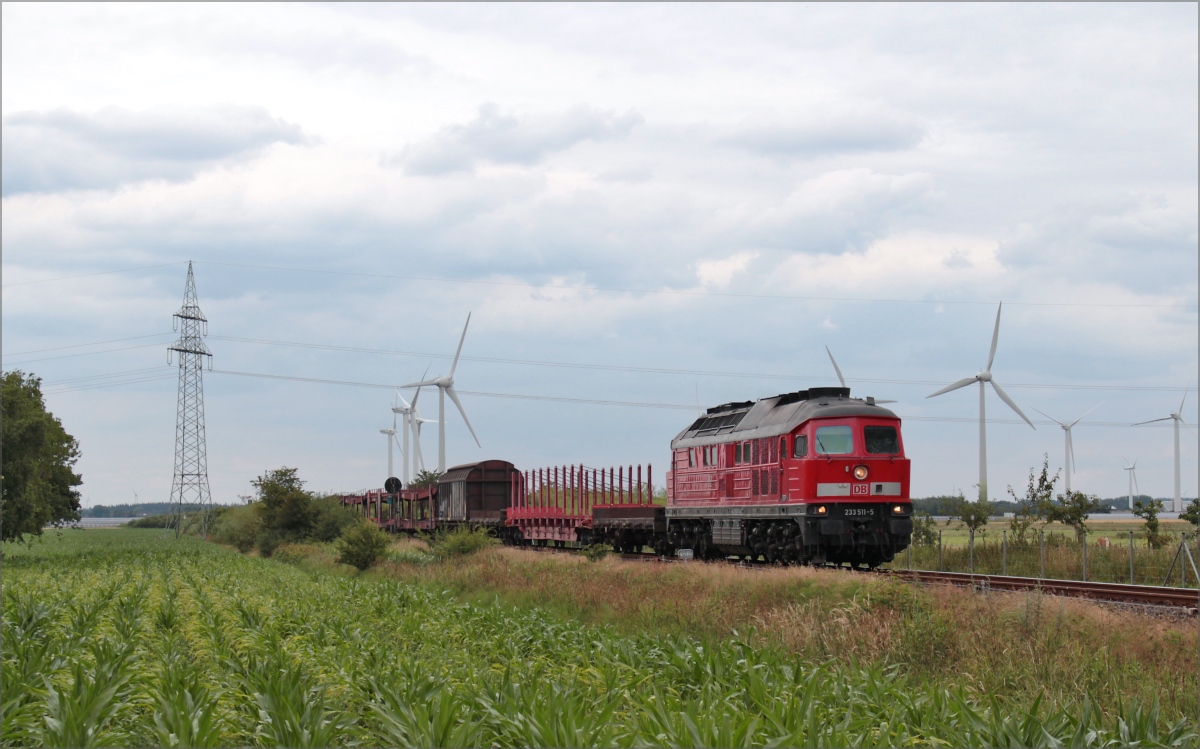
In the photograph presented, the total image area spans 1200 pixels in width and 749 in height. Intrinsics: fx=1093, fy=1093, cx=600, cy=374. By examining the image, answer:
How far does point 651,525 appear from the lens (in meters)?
41.4

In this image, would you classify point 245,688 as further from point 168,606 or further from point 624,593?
point 624,593

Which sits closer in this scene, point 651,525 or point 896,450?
point 896,450

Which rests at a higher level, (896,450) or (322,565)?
(896,450)

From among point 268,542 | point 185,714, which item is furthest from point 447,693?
point 268,542

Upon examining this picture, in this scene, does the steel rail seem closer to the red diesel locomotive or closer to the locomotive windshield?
the red diesel locomotive

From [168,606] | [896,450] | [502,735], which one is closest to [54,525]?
[168,606]

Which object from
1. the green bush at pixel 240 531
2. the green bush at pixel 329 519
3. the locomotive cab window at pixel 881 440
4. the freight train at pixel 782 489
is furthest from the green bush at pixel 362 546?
the green bush at pixel 240 531

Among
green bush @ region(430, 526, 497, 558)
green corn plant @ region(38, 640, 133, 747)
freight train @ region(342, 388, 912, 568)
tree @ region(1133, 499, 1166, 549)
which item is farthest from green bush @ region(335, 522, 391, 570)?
green corn plant @ region(38, 640, 133, 747)

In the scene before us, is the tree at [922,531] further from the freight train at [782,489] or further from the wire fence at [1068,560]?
the freight train at [782,489]

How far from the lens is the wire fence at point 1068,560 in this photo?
103 feet

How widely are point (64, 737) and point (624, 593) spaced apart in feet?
62.6

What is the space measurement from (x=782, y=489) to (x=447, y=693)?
20185mm

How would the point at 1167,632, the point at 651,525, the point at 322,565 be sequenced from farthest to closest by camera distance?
the point at 322,565 → the point at 651,525 → the point at 1167,632

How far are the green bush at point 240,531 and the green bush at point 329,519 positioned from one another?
5.80 metres
